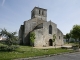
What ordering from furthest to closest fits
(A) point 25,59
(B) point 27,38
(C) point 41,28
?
(B) point 27,38, (C) point 41,28, (A) point 25,59

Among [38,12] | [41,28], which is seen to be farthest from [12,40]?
[38,12]

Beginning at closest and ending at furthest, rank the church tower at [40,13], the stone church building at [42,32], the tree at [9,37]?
the tree at [9,37] → the stone church building at [42,32] → the church tower at [40,13]

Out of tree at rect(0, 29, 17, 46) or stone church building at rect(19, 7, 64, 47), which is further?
stone church building at rect(19, 7, 64, 47)

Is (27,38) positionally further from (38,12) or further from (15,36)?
(15,36)

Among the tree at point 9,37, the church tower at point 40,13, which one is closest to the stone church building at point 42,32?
the church tower at point 40,13

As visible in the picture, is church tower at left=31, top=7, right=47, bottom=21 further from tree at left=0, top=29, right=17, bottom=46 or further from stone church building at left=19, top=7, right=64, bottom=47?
tree at left=0, top=29, right=17, bottom=46

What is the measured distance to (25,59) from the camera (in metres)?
11.4

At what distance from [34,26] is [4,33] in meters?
21.1

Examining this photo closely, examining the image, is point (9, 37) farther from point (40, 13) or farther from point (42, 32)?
point (40, 13)

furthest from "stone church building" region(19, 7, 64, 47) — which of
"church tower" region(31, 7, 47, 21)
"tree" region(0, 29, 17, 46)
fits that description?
"tree" region(0, 29, 17, 46)

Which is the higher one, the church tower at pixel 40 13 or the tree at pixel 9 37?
the church tower at pixel 40 13

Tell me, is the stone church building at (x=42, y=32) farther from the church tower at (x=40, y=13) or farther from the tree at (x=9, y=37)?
the tree at (x=9, y=37)

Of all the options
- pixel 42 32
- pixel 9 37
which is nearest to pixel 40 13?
pixel 42 32

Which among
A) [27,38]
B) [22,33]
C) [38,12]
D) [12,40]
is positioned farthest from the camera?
[38,12]
